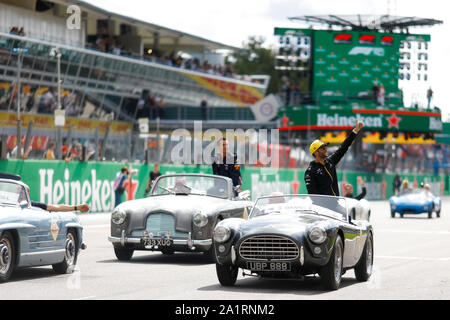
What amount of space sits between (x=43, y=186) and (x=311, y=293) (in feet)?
57.0

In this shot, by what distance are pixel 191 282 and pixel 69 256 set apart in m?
2.05

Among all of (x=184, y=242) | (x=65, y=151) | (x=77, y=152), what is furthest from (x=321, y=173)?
(x=77, y=152)

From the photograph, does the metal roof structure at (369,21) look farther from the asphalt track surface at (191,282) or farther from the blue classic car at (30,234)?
the blue classic car at (30,234)

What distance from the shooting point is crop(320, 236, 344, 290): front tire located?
11297 mm

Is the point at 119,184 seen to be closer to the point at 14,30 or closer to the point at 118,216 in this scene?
the point at 118,216

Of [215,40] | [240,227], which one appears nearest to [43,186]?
[240,227]

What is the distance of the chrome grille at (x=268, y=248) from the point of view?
36.8 ft

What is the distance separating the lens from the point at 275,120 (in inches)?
2788

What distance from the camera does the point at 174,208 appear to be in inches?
614

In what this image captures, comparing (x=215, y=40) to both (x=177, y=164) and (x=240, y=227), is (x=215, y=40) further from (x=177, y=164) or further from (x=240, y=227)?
(x=240, y=227)

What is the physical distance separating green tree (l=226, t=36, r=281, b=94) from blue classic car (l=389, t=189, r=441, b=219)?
8420 centimetres

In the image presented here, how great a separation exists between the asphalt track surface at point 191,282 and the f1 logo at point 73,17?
36579 millimetres

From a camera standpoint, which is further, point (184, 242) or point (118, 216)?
point (118, 216)

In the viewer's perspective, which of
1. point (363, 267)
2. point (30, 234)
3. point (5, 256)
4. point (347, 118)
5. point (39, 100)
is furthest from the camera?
point (347, 118)
